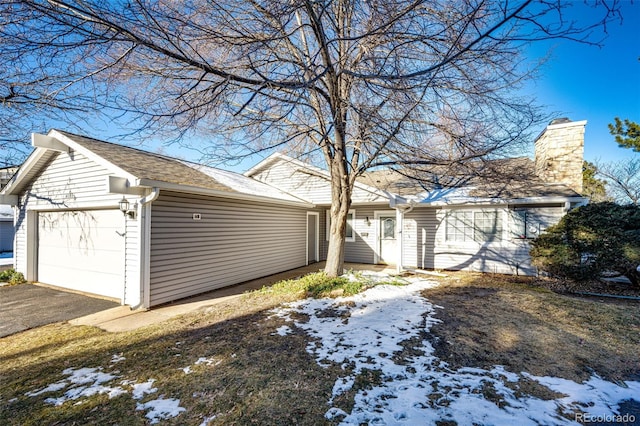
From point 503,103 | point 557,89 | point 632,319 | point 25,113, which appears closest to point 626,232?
point 632,319

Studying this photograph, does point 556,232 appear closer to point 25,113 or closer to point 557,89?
point 557,89

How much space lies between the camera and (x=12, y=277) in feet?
26.9

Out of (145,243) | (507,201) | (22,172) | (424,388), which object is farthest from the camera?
(507,201)

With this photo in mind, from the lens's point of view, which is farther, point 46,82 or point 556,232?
point 556,232

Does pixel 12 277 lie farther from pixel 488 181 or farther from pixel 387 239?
pixel 488 181

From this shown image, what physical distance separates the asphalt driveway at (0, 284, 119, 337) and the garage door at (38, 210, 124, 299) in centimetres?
36

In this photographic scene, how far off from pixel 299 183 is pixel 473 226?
21.8 ft

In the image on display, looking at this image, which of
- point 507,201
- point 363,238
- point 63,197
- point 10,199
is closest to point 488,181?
point 507,201

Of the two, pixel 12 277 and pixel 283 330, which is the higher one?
pixel 283 330

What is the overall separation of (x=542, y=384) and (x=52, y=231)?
11.3 meters

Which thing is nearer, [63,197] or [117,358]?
[117,358]

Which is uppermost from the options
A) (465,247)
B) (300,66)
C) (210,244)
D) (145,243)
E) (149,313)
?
(300,66)

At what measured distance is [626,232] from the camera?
6391 mm

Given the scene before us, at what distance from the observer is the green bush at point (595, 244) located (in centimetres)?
632
